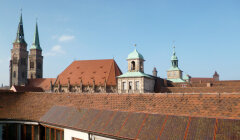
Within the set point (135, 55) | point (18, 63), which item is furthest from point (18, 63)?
point (135, 55)

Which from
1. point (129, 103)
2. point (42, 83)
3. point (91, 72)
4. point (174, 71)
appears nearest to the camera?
point (129, 103)

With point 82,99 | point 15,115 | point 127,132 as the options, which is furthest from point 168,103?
point 15,115

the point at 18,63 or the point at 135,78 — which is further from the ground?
the point at 18,63

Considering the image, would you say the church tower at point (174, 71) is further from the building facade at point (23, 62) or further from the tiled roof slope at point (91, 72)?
the building facade at point (23, 62)

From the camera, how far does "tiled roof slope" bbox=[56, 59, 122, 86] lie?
55931 mm

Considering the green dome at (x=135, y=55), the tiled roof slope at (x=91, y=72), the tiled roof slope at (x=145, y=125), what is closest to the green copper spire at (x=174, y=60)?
the tiled roof slope at (x=91, y=72)

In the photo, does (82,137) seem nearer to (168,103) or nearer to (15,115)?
(168,103)

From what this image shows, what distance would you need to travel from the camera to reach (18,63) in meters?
85.6

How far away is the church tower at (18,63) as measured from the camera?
85.2 metres

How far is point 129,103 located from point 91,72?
41412 mm

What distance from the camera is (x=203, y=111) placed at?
14.5 meters

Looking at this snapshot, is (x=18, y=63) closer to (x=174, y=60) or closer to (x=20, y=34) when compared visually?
(x=20, y=34)

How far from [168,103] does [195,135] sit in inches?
182

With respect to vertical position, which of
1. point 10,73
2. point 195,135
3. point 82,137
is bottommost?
point 82,137
